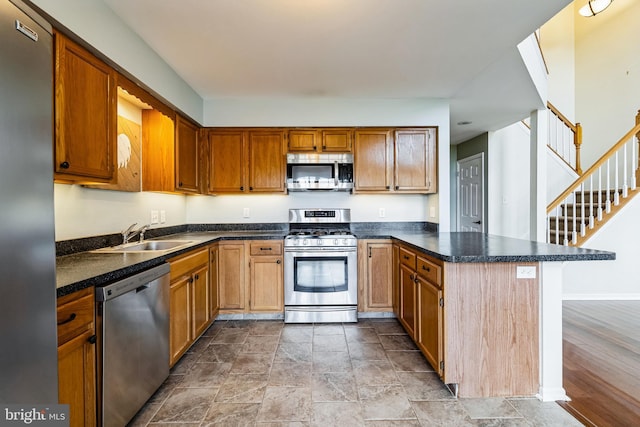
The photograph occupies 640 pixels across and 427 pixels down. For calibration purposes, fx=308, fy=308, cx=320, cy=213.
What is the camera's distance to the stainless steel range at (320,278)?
3297mm

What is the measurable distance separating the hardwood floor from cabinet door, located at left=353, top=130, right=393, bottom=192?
2281mm

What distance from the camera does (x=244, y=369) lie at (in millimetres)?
2332

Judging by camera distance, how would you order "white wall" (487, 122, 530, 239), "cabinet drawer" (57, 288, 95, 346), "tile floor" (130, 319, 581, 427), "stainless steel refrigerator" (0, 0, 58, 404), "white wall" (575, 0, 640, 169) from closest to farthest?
"stainless steel refrigerator" (0, 0, 58, 404)
"cabinet drawer" (57, 288, 95, 346)
"tile floor" (130, 319, 581, 427)
"white wall" (575, 0, 640, 169)
"white wall" (487, 122, 530, 239)

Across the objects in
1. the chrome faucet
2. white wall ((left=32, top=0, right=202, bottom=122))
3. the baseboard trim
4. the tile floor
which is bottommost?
the tile floor

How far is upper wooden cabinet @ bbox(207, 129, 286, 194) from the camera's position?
359 cm

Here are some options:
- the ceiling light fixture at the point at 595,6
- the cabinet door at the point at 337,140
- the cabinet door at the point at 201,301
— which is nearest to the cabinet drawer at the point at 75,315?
the cabinet door at the point at 201,301

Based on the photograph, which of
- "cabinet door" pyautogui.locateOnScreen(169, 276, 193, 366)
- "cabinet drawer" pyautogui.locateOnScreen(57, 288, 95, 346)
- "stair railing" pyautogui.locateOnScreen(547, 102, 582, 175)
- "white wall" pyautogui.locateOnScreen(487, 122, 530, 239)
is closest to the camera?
"cabinet drawer" pyautogui.locateOnScreen(57, 288, 95, 346)

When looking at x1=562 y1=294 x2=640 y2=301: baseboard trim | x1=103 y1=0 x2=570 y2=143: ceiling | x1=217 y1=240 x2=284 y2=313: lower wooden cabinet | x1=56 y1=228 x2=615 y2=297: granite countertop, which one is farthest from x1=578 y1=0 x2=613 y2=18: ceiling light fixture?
x1=217 y1=240 x2=284 y2=313: lower wooden cabinet

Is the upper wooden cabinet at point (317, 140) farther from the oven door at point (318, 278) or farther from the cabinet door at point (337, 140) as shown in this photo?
the oven door at point (318, 278)

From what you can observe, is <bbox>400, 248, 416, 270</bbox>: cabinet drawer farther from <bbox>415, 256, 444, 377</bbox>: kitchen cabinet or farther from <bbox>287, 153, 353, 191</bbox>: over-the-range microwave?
<bbox>287, 153, 353, 191</bbox>: over-the-range microwave

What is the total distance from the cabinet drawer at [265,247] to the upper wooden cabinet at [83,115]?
1.59 metres

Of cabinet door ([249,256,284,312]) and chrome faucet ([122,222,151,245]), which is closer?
chrome faucet ([122,222,151,245])

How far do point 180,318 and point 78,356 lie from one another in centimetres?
106

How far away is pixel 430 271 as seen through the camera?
2234mm
